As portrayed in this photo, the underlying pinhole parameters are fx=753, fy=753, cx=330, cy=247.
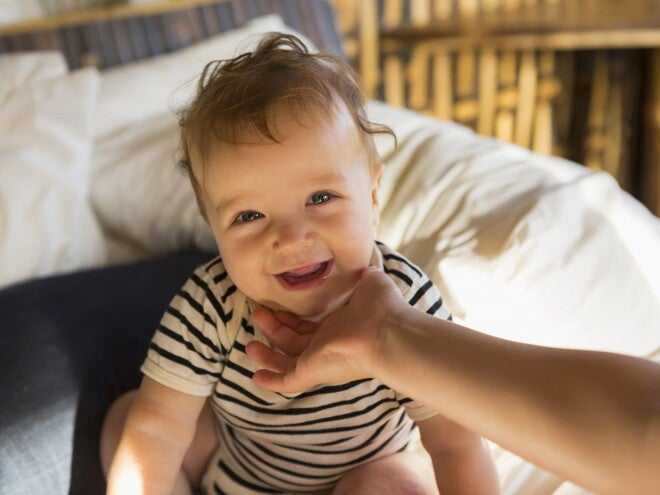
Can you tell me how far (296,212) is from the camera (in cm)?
82

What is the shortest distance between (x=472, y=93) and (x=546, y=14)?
37cm

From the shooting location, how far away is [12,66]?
1.54m

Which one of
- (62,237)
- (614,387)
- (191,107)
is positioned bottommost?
(62,237)

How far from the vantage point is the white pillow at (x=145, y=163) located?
4.80 ft

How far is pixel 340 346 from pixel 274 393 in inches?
8.8

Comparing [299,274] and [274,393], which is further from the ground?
[299,274]

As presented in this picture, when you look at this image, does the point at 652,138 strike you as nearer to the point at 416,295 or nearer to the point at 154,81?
the point at 154,81

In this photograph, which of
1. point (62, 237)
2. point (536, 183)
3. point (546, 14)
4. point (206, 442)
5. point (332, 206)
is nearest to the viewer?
point (332, 206)

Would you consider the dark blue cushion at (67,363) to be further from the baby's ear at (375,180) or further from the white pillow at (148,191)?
the baby's ear at (375,180)

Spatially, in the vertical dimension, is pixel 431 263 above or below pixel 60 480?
above

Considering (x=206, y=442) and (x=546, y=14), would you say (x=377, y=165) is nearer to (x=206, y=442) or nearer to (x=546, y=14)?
(x=206, y=442)

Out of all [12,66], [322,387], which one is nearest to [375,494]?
[322,387]

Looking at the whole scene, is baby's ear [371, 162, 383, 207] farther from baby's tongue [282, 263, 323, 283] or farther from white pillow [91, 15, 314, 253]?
white pillow [91, 15, 314, 253]

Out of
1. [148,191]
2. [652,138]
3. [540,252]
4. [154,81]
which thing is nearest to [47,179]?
[148,191]
